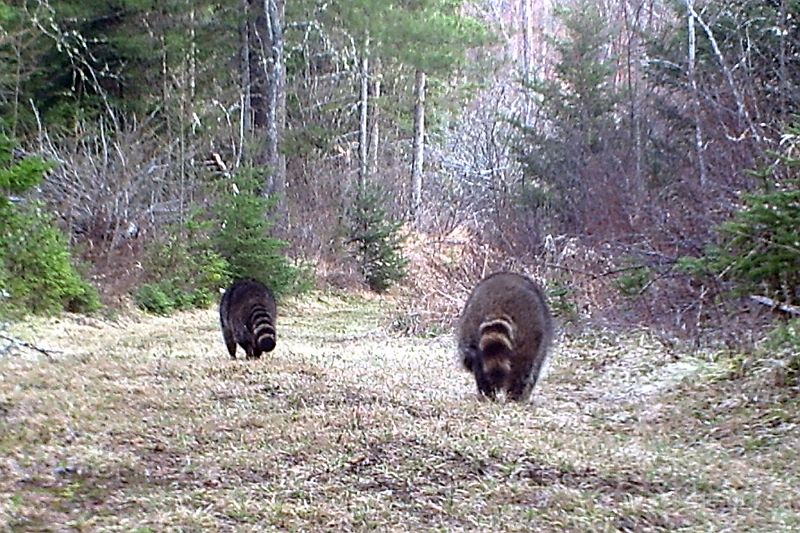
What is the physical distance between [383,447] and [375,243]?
21678 millimetres

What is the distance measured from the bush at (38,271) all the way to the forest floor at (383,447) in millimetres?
3292

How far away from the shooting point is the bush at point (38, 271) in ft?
47.4

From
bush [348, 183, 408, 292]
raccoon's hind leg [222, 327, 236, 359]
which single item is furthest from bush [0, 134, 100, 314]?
bush [348, 183, 408, 292]

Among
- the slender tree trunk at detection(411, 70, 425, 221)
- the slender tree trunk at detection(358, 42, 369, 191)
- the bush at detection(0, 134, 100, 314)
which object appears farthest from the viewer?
the slender tree trunk at detection(411, 70, 425, 221)

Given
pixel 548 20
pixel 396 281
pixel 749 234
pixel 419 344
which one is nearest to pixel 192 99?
pixel 396 281

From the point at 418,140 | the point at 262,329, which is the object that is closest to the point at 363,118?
the point at 418,140

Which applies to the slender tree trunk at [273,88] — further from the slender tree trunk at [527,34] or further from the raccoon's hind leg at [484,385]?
the slender tree trunk at [527,34]

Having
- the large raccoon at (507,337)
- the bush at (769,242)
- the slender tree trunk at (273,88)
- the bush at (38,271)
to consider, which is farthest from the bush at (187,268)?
the bush at (769,242)

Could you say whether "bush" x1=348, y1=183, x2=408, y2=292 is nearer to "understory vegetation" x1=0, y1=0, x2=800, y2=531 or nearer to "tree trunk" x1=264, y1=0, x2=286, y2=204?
"understory vegetation" x1=0, y1=0, x2=800, y2=531

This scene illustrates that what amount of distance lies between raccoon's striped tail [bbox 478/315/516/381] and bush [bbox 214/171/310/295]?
1223 cm

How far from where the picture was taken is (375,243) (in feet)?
92.3

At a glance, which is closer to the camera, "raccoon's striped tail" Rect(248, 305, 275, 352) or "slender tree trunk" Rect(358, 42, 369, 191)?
"raccoon's striped tail" Rect(248, 305, 275, 352)

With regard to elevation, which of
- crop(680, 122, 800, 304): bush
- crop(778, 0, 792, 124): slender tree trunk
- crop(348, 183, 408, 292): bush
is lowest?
crop(348, 183, 408, 292): bush

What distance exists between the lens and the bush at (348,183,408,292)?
1101 inches
